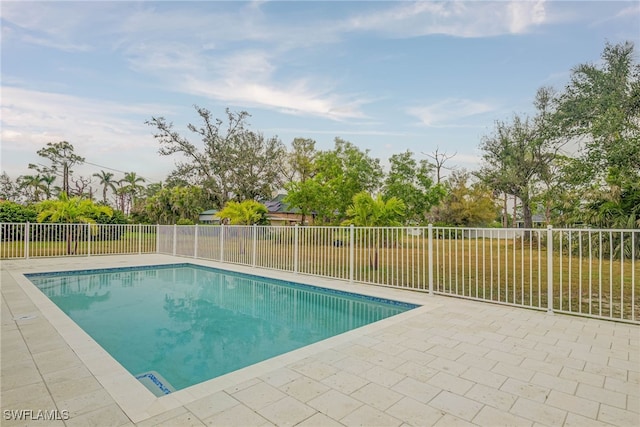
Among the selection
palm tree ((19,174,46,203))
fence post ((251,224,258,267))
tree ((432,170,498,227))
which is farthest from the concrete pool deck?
palm tree ((19,174,46,203))

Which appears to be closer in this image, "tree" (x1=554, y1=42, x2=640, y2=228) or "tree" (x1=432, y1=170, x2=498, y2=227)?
"tree" (x1=554, y1=42, x2=640, y2=228)

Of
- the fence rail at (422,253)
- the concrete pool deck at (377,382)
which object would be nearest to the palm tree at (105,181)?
the fence rail at (422,253)

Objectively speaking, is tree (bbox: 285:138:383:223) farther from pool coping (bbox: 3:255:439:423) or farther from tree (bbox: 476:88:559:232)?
pool coping (bbox: 3:255:439:423)

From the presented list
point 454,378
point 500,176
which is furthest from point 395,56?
point 500,176

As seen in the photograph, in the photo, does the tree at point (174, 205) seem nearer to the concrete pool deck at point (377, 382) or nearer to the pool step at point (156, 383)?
the concrete pool deck at point (377, 382)

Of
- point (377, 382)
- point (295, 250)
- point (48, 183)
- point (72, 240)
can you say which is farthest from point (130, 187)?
point (377, 382)

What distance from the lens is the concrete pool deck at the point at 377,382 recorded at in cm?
229

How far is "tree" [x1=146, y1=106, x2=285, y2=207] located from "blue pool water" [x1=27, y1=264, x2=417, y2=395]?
58.5 feet

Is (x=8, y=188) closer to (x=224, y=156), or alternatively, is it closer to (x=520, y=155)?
(x=224, y=156)

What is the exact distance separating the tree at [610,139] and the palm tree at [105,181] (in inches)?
1852

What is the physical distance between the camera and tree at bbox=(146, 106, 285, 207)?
1027 inches

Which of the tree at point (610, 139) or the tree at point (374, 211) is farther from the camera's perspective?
the tree at point (610, 139)

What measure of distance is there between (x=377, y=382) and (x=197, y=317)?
4.14 metres

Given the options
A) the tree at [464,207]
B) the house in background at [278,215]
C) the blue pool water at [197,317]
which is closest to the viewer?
the blue pool water at [197,317]
